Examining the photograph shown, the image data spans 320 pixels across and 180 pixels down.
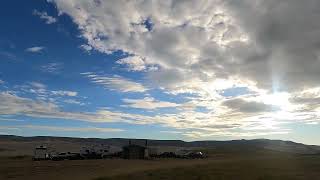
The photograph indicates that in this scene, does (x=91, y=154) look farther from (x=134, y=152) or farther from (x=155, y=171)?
(x=155, y=171)

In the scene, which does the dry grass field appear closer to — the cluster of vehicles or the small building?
the cluster of vehicles

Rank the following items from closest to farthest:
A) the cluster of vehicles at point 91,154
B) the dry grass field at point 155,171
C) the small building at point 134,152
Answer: the dry grass field at point 155,171 → the cluster of vehicles at point 91,154 → the small building at point 134,152

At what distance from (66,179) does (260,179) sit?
1651cm

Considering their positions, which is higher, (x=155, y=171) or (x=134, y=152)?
(x=134, y=152)

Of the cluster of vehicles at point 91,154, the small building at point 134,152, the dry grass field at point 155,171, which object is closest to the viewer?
the dry grass field at point 155,171

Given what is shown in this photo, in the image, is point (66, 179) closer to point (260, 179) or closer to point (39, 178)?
point (39, 178)

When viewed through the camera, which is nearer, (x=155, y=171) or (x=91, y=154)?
(x=155, y=171)

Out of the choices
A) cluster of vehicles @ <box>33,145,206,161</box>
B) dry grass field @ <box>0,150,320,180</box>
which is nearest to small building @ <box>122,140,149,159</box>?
cluster of vehicles @ <box>33,145,206,161</box>

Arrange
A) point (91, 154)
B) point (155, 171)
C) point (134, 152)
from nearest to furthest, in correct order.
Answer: point (155, 171) < point (91, 154) < point (134, 152)

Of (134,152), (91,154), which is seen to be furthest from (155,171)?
(134,152)

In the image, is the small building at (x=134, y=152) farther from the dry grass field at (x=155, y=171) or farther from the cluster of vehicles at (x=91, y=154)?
the dry grass field at (x=155, y=171)

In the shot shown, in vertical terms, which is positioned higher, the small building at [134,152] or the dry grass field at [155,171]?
the small building at [134,152]

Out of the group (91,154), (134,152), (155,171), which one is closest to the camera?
(155,171)

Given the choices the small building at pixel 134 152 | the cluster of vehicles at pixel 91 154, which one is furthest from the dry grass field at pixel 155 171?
the small building at pixel 134 152
